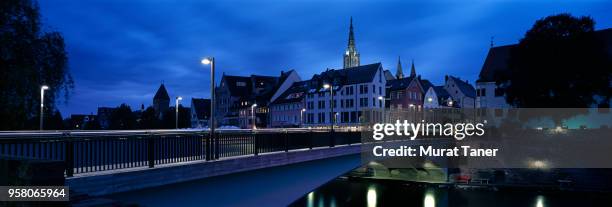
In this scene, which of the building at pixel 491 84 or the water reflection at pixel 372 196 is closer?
the water reflection at pixel 372 196

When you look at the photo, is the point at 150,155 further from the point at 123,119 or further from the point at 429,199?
the point at 123,119

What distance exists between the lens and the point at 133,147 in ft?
37.8

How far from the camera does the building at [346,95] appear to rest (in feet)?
266

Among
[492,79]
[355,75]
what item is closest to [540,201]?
[492,79]

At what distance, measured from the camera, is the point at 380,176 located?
185 ft

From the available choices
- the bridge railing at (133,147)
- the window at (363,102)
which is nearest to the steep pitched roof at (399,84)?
the window at (363,102)

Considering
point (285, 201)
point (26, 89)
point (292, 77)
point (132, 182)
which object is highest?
point (292, 77)

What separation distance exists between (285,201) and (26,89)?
7670 millimetres

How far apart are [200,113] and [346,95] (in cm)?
5774

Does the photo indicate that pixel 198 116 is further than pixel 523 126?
Yes

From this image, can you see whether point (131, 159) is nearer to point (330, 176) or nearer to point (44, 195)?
point (44, 195)

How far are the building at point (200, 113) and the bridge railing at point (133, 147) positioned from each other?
359ft

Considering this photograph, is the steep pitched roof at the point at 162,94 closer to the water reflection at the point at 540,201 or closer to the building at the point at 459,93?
the building at the point at 459,93

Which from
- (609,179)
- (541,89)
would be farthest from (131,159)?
(541,89)
